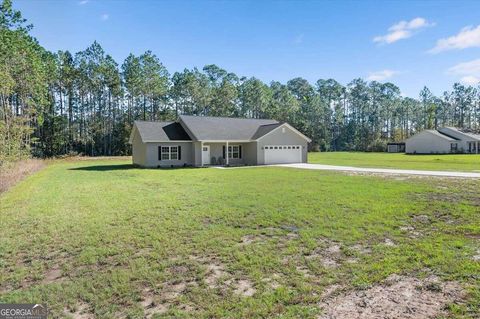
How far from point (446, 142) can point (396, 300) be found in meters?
52.2

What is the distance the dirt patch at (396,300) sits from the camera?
12.4 ft

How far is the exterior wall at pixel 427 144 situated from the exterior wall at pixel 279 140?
99.7ft

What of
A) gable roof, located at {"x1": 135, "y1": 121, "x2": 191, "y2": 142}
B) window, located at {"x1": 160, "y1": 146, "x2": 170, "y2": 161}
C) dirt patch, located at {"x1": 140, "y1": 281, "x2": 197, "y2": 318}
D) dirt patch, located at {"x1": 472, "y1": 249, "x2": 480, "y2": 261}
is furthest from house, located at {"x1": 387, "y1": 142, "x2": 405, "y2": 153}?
dirt patch, located at {"x1": 140, "y1": 281, "x2": 197, "y2": 318}

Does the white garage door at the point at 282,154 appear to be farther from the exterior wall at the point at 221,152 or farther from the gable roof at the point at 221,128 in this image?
the exterior wall at the point at 221,152

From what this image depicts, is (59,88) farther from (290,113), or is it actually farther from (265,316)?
(265,316)

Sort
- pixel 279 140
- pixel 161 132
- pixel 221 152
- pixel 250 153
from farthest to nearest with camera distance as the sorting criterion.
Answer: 1. pixel 279 140
2. pixel 250 153
3. pixel 221 152
4. pixel 161 132

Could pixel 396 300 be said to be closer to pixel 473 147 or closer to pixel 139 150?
pixel 139 150

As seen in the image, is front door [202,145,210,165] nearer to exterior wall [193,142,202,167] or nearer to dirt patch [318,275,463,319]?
exterior wall [193,142,202,167]

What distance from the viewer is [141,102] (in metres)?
51.0

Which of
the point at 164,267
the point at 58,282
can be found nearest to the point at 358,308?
the point at 164,267

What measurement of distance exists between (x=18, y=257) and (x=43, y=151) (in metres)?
42.8

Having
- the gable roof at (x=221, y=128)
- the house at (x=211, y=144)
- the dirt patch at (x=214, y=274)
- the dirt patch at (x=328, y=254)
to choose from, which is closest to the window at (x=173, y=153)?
the house at (x=211, y=144)

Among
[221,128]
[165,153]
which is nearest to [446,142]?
[221,128]

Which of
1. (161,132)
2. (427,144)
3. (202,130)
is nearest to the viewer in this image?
(161,132)
